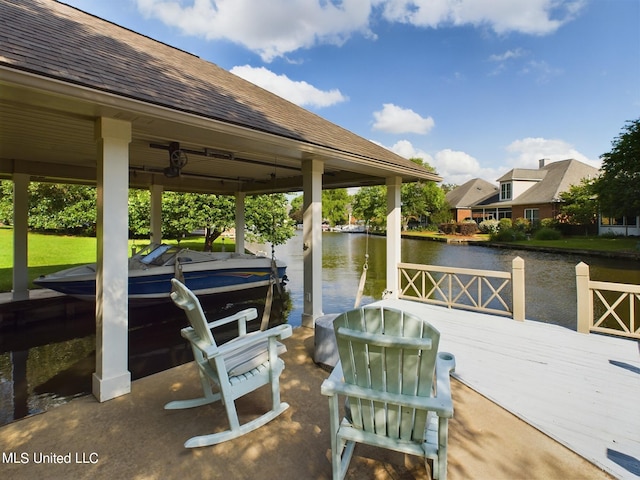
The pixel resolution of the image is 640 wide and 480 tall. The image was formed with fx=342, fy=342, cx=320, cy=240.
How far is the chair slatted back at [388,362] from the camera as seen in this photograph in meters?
1.85

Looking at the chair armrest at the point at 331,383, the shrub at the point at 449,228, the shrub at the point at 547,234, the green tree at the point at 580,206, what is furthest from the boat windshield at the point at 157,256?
the shrub at the point at 449,228

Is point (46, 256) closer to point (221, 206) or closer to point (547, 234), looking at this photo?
Result: point (221, 206)

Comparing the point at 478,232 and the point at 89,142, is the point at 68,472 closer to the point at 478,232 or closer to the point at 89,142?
the point at 89,142

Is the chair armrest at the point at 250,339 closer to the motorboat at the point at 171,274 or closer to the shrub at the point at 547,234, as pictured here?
the motorboat at the point at 171,274

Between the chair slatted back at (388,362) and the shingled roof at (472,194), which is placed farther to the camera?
the shingled roof at (472,194)

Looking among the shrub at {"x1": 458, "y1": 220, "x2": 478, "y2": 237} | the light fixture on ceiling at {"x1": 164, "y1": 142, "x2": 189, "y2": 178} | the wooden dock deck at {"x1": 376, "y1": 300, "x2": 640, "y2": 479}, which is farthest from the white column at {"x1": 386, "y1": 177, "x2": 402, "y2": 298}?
the shrub at {"x1": 458, "y1": 220, "x2": 478, "y2": 237}

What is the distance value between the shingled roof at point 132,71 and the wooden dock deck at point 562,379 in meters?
3.22

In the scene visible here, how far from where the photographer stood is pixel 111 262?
315 centimetres

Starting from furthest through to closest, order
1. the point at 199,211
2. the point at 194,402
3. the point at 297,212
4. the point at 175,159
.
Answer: the point at 297,212
the point at 199,211
the point at 175,159
the point at 194,402

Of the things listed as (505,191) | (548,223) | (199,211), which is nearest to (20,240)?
(199,211)

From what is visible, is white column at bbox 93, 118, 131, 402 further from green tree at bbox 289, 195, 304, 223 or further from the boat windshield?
the boat windshield

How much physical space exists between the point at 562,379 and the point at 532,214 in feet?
99.3

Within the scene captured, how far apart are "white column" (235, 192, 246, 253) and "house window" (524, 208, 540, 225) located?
26.1m

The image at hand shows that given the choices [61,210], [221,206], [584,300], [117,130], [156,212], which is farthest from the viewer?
[61,210]
